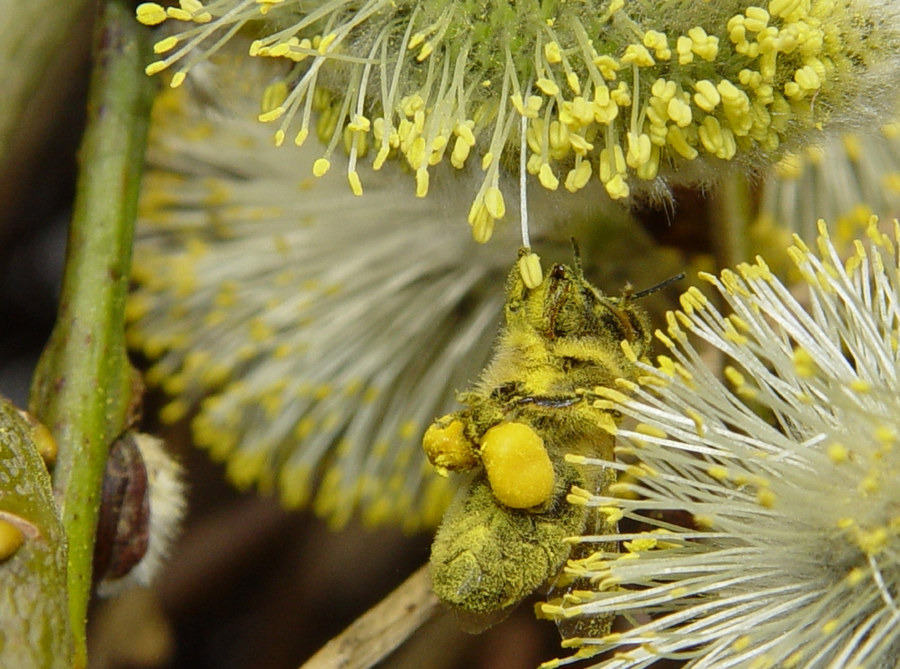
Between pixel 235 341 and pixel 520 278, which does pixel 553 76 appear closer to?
pixel 520 278

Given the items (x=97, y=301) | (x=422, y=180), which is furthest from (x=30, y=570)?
(x=422, y=180)

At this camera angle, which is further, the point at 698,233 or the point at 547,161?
the point at 698,233

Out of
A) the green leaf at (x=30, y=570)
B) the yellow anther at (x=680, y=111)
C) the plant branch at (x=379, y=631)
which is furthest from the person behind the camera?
the plant branch at (x=379, y=631)

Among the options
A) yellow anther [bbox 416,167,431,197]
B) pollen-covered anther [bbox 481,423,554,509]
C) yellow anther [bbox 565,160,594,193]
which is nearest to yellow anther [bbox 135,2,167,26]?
yellow anther [bbox 416,167,431,197]

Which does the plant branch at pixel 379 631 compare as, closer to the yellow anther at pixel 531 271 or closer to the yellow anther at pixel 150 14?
the yellow anther at pixel 531 271

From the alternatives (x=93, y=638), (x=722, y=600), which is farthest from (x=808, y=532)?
(x=93, y=638)

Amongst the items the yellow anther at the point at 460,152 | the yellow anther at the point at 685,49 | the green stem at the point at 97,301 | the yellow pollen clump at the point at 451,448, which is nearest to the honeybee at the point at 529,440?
the yellow pollen clump at the point at 451,448

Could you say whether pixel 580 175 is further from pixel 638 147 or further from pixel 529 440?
pixel 529 440
